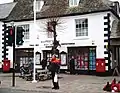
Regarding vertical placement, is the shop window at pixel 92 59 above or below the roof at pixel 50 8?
below

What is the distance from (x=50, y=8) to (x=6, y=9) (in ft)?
23.8

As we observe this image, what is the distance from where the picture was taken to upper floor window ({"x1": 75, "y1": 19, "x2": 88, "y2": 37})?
102 feet

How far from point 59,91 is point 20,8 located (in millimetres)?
20965

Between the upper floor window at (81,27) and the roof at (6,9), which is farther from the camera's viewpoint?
the roof at (6,9)

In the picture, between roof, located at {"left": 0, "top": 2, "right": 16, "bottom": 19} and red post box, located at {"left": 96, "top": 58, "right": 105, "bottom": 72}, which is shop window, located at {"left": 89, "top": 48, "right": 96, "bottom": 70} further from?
roof, located at {"left": 0, "top": 2, "right": 16, "bottom": 19}

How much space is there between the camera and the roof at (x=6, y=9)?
36.9 metres

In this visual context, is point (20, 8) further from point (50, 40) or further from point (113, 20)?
point (113, 20)

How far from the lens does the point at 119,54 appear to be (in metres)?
31.5

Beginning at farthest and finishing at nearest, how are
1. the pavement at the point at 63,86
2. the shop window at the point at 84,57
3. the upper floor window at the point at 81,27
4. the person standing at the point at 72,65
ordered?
the upper floor window at the point at 81,27 < the person standing at the point at 72,65 < the shop window at the point at 84,57 < the pavement at the point at 63,86

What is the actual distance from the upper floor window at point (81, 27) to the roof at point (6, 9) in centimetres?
954

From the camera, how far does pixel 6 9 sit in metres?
38.4

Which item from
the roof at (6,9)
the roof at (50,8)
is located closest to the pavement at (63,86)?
the roof at (50,8)

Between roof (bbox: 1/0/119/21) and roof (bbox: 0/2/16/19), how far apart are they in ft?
1.40

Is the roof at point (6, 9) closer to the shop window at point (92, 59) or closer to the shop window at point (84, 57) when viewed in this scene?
the shop window at point (84, 57)
